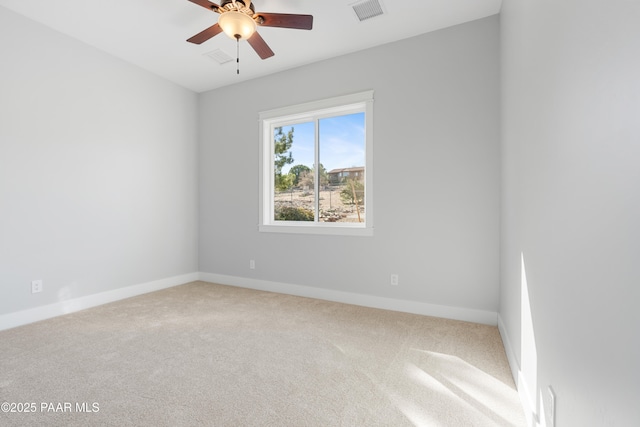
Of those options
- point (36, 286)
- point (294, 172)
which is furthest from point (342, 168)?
point (36, 286)

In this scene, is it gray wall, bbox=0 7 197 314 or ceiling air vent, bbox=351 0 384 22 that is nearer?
ceiling air vent, bbox=351 0 384 22

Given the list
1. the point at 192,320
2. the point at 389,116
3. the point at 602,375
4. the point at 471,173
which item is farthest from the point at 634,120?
the point at 192,320

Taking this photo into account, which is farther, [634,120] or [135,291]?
[135,291]

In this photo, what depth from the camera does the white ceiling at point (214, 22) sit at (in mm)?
2627

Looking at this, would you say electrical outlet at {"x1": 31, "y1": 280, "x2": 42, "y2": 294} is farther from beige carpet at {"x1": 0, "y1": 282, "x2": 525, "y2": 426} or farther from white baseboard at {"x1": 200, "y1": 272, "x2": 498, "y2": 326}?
white baseboard at {"x1": 200, "y1": 272, "x2": 498, "y2": 326}

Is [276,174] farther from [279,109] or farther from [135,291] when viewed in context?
[135,291]

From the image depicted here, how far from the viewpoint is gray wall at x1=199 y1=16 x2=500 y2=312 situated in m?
2.77

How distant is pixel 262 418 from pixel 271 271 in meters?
2.46

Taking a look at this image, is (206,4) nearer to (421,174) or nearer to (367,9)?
(367,9)

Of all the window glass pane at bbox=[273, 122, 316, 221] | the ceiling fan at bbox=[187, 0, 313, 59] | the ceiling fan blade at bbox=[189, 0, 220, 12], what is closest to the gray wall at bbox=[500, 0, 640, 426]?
the ceiling fan at bbox=[187, 0, 313, 59]

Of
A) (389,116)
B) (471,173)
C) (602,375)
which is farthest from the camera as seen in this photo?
(389,116)

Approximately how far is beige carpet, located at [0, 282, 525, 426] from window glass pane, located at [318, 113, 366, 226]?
118 centimetres

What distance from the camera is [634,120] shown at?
0.69 metres

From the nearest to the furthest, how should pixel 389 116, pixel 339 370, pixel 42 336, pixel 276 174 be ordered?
pixel 339 370 < pixel 42 336 < pixel 389 116 < pixel 276 174
